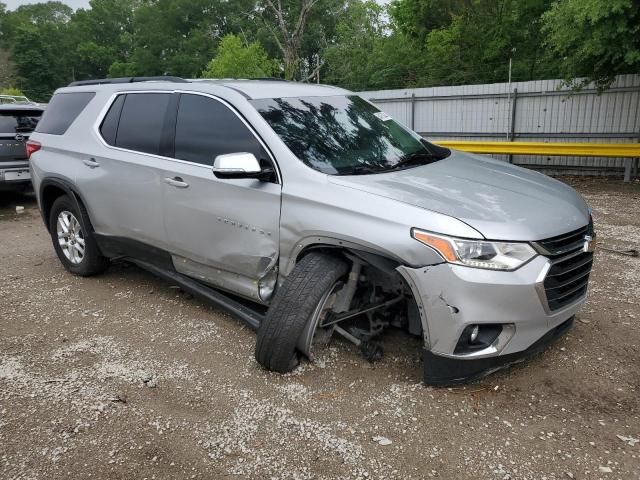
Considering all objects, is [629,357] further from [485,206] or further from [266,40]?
[266,40]

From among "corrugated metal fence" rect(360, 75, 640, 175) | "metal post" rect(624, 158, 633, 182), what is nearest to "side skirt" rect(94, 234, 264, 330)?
"metal post" rect(624, 158, 633, 182)

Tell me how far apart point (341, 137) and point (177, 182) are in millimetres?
1248

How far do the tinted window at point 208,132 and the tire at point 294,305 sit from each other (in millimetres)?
842

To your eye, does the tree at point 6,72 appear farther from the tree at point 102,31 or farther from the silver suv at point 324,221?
the silver suv at point 324,221

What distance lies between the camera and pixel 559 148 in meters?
10.6

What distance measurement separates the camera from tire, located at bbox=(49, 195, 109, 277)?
4.96m

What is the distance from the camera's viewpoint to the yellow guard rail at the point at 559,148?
31.8 feet

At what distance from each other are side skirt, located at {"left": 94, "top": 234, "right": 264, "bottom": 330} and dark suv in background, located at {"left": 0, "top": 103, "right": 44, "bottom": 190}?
4.90m

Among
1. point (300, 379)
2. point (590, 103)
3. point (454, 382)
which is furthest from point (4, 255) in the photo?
point (590, 103)

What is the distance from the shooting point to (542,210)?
309cm

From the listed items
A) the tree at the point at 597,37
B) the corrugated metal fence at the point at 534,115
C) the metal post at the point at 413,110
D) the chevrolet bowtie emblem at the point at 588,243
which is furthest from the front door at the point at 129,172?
the metal post at the point at 413,110

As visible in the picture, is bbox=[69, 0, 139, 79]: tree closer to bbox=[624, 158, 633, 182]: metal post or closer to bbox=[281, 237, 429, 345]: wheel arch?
bbox=[624, 158, 633, 182]: metal post

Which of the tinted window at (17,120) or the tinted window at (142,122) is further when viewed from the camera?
the tinted window at (17,120)

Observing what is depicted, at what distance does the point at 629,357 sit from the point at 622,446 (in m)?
1.01
